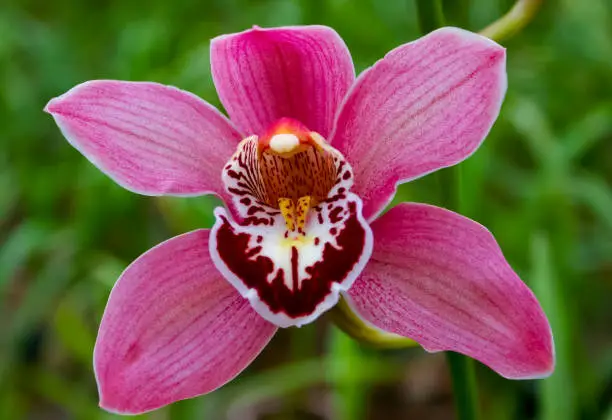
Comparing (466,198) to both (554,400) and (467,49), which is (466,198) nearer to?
(554,400)

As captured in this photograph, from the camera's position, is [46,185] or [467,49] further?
[46,185]

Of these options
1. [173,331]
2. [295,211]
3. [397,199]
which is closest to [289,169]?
[295,211]

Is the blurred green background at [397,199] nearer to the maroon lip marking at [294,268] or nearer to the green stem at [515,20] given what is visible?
the green stem at [515,20]

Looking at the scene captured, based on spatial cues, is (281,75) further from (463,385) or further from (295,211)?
(463,385)

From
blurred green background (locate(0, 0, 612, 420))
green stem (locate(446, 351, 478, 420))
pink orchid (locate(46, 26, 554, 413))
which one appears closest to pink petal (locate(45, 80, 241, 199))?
pink orchid (locate(46, 26, 554, 413))

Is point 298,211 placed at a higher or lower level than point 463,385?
higher

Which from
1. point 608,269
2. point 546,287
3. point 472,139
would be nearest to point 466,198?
point 546,287
